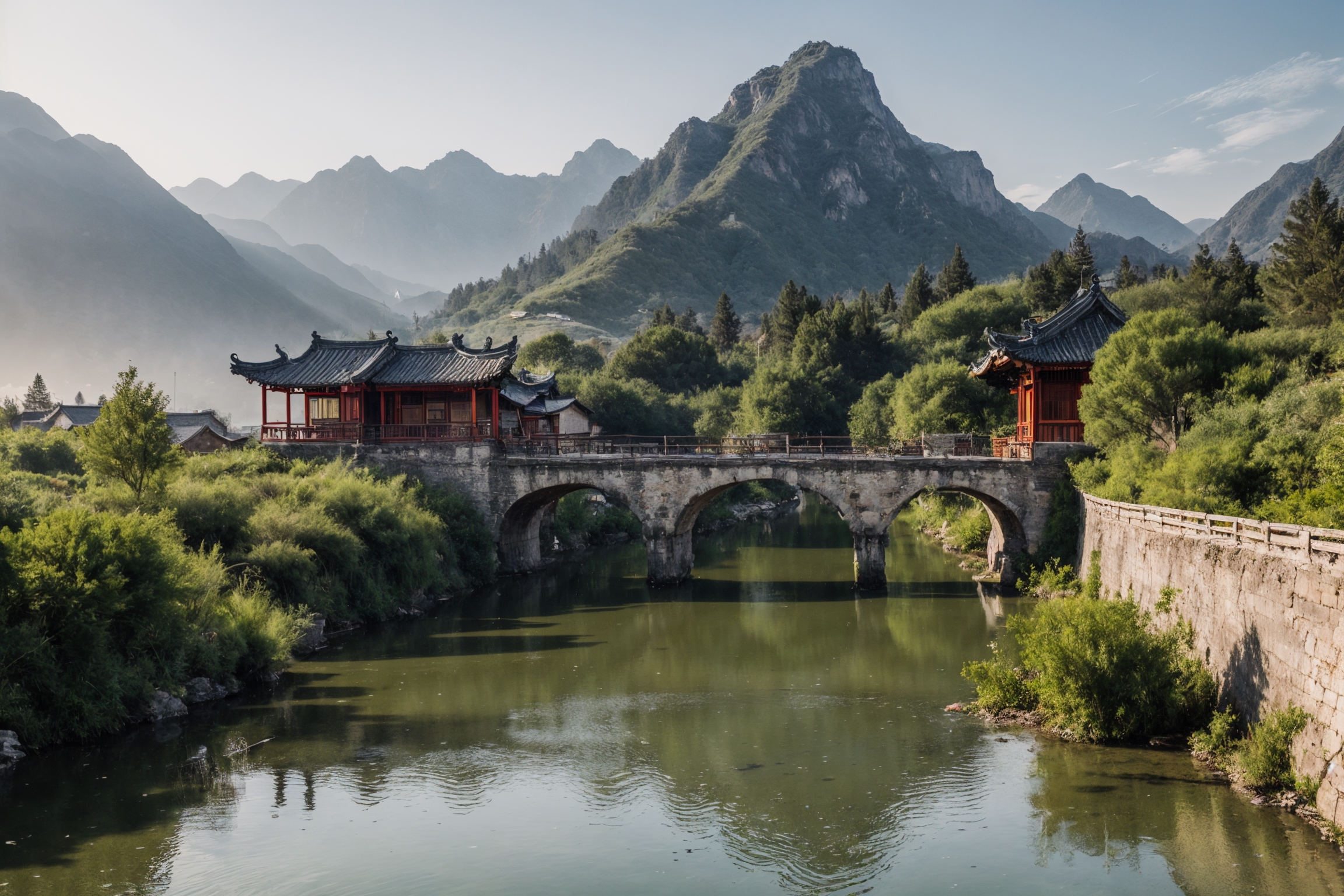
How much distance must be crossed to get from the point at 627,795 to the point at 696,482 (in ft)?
65.4

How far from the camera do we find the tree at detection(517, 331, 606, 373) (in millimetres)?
84125

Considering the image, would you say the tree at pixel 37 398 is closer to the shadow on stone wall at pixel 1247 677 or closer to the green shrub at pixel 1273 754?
the shadow on stone wall at pixel 1247 677

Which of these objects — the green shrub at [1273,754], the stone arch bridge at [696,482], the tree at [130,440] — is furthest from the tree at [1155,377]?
the tree at [130,440]

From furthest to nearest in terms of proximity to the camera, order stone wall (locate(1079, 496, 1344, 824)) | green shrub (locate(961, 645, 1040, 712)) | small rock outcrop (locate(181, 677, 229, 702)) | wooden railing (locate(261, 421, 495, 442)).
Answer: wooden railing (locate(261, 421, 495, 442)), small rock outcrop (locate(181, 677, 229, 702)), green shrub (locate(961, 645, 1040, 712)), stone wall (locate(1079, 496, 1344, 824))

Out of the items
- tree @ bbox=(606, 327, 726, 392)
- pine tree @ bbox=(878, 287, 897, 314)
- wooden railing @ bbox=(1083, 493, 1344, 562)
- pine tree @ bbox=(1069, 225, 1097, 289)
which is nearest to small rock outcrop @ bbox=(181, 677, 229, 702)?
wooden railing @ bbox=(1083, 493, 1344, 562)

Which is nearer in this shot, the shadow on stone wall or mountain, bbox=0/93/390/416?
the shadow on stone wall

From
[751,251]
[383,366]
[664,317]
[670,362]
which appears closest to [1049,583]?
[383,366]

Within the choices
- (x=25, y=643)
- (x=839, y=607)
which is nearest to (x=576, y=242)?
(x=839, y=607)

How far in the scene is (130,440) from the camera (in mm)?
28547

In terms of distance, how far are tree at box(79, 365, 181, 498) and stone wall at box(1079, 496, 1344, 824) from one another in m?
27.9

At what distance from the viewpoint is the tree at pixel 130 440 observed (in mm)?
28297

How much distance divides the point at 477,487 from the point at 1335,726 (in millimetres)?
30919

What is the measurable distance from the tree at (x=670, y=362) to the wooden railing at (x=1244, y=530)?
59454 mm

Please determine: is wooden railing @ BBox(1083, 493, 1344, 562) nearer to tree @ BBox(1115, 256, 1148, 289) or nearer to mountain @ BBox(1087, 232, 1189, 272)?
tree @ BBox(1115, 256, 1148, 289)
